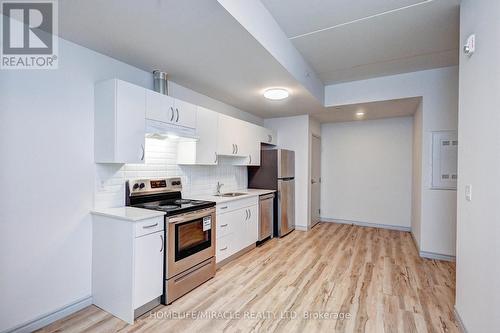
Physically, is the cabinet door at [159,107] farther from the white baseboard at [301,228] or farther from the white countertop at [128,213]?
the white baseboard at [301,228]

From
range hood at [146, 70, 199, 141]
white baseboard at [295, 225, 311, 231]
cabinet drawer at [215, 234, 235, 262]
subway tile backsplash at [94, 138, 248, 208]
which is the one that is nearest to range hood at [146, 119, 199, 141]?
range hood at [146, 70, 199, 141]

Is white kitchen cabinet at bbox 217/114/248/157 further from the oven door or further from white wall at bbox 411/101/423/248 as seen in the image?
white wall at bbox 411/101/423/248

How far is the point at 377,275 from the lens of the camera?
3.08m

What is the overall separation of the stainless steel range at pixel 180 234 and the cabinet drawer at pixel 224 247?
8.4 inches

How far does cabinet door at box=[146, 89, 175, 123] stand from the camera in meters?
2.60

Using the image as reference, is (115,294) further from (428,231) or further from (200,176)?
(428,231)

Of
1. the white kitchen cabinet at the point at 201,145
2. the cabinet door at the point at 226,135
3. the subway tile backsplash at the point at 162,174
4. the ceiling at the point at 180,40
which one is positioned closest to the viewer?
the ceiling at the point at 180,40

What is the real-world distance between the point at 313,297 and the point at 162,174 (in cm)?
227

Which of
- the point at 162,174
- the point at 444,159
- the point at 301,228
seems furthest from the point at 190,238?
the point at 444,159

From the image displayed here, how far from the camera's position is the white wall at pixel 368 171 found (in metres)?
5.27

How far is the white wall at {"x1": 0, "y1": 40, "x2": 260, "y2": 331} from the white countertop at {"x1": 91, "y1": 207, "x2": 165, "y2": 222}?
0.61ft

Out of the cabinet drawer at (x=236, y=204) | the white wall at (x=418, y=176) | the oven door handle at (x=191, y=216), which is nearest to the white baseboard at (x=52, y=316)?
the oven door handle at (x=191, y=216)

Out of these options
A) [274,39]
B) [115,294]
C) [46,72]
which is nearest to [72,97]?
[46,72]

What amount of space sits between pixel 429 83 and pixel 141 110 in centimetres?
401
